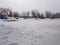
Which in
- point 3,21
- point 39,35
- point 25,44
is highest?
point 3,21

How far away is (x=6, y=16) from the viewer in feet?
4.39

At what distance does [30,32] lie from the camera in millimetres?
1270

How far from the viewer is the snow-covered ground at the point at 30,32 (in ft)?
4.02

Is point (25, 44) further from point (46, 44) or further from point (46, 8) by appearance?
point (46, 8)

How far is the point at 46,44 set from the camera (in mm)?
1205

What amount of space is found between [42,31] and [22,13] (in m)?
0.36

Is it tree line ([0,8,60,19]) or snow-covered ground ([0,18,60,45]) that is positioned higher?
tree line ([0,8,60,19])

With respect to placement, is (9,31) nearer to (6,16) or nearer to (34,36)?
(6,16)

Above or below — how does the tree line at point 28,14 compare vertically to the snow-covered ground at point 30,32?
above

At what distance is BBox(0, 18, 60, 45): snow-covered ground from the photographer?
122cm

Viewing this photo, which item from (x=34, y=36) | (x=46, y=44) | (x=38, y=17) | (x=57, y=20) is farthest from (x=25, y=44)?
(x=57, y=20)

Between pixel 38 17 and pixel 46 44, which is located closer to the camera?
pixel 46 44

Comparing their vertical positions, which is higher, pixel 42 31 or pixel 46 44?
pixel 42 31

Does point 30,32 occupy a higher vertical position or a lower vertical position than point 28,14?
lower
